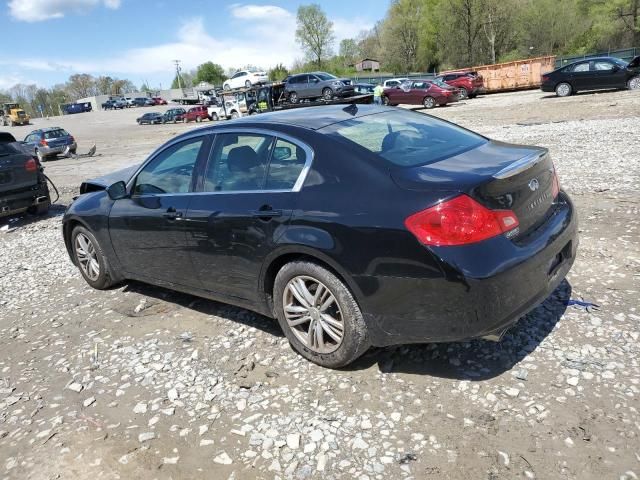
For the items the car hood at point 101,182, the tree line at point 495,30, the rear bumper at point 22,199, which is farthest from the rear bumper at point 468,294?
the tree line at point 495,30

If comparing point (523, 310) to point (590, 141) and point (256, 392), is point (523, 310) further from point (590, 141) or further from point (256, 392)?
point (590, 141)

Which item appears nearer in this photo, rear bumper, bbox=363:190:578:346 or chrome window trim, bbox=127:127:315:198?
rear bumper, bbox=363:190:578:346

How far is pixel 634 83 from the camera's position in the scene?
23109 mm

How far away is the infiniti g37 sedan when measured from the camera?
273 cm

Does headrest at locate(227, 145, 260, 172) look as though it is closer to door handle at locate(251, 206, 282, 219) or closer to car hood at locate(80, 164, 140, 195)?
door handle at locate(251, 206, 282, 219)

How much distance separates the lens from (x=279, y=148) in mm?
3494

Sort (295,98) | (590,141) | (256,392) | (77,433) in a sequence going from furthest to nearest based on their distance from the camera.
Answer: (295,98) < (590,141) < (256,392) < (77,433)

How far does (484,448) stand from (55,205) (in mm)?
11163

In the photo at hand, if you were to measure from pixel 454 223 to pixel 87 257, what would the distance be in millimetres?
4209

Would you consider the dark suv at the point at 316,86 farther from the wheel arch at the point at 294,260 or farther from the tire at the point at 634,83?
the wheel arch at the point at 294,260

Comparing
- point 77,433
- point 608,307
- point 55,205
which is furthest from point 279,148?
point 55,205

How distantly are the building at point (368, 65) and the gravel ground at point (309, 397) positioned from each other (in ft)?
293

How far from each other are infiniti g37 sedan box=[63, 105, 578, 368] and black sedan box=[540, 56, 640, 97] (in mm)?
23900

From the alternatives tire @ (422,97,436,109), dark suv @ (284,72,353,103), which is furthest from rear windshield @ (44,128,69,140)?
tire @ (422,97,436,109)
